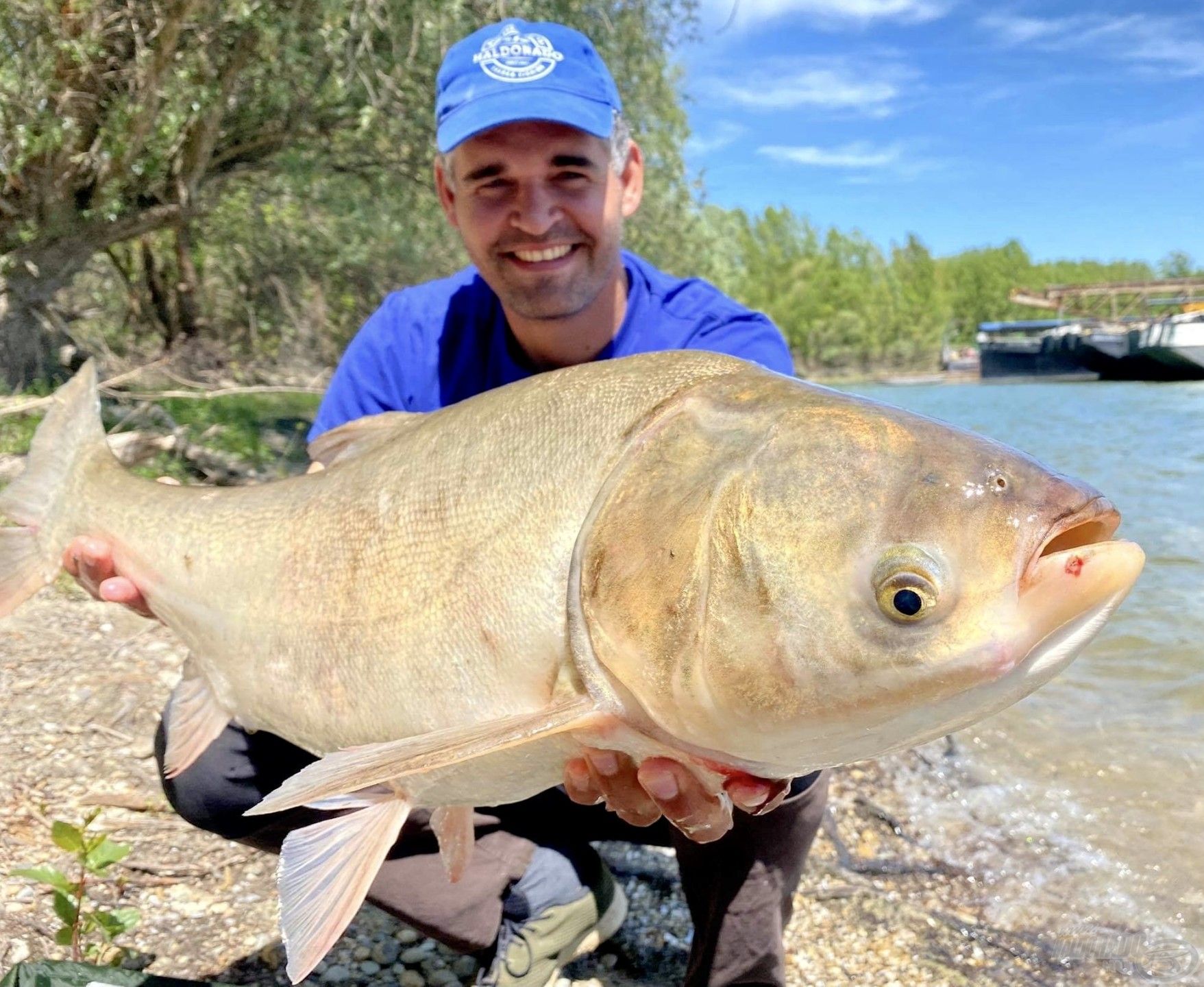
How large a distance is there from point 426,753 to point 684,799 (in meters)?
0.49

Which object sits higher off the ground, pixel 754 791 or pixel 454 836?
pixel 754 791

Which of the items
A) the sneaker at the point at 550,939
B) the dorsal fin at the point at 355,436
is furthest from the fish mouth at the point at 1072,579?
the sneaker at the point at 550,939

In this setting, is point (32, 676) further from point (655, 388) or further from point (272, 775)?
point (655, 388)

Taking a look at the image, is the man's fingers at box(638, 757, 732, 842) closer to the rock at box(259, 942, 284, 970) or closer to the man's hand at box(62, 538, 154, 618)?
the rock at box(259, 942, 284, 970)

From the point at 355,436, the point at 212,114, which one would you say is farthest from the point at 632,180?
the point at 212,114

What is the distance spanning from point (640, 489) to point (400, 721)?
68cm

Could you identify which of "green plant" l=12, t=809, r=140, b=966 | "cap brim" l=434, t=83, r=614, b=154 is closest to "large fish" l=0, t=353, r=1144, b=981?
"green plant" l=12, t=809, r=140, b=966

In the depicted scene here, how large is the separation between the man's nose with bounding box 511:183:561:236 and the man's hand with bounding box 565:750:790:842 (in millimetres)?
1605

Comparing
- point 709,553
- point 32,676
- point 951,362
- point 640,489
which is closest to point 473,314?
point 640,489

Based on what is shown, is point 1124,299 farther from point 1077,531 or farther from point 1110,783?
point 1077,531

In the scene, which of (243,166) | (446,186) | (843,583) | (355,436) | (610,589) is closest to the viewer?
(843,583)

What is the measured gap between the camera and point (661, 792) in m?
1.78

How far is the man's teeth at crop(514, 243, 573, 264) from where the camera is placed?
289 cm

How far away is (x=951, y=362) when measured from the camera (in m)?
75.4
